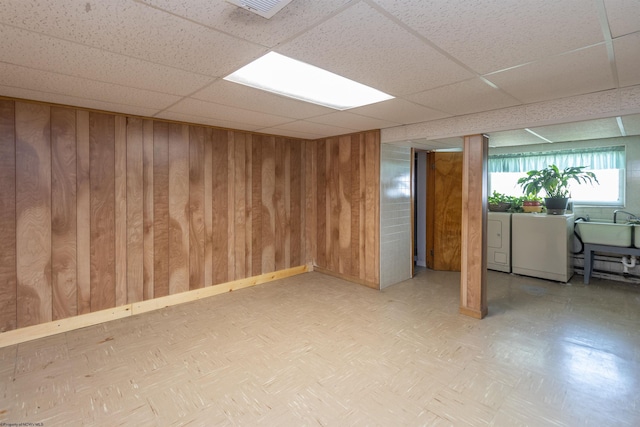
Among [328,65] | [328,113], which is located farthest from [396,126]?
[328,65]

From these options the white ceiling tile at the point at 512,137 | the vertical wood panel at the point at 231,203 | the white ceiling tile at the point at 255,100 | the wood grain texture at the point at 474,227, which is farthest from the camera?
the vertical wood panel at the point at 231,203

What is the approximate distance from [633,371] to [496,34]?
2.63 meters

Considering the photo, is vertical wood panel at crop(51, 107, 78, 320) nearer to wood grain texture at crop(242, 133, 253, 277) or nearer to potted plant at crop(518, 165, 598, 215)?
wood grain texture at crop(242, 133, 253, 277)

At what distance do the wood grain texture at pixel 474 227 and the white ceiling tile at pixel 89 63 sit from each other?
268cm

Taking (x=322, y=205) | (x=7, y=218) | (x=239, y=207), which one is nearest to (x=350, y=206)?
(x=322, y=205)

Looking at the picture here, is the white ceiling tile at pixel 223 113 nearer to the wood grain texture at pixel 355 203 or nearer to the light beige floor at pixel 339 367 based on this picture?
the wood grain texture at pixel 355 203

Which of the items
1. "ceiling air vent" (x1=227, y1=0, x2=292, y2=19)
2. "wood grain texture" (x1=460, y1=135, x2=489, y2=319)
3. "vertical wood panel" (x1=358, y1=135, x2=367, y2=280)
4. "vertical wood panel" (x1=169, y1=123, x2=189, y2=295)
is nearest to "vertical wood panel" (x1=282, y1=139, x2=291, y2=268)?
"vertical wood panel" (x1=358, y1=135, x2=367, y2=280)

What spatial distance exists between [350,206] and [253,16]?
3.34 meters

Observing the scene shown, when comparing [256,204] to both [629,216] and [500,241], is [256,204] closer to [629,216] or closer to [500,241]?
[500,241]

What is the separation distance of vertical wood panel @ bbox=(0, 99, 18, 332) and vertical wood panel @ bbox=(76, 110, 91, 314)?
459mm

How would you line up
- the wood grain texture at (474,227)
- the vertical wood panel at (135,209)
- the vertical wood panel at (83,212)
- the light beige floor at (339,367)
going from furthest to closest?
the vertical wood panel at (135,209) < the wood grain texture at (474,227) < the vertical wood panel at (83,212) < the light beige floor at (339,367)

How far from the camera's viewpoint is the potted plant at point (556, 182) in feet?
15.0

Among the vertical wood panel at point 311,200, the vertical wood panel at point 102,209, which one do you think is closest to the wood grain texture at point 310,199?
the vertical wood panel at point 311,200

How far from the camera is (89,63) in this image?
1.97 meters
